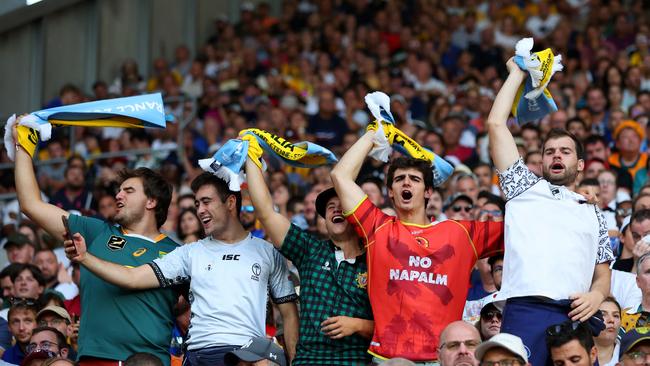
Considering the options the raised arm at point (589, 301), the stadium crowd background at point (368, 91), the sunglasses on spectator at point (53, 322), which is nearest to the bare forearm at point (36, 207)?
the sunglasses on spectator at point (53, 322)

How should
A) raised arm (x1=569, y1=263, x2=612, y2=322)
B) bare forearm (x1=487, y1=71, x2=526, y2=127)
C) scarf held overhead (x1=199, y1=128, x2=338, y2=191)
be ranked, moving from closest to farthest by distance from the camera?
raised arm (x1=569, y1=263, x2=612, y2=322) → bare forearm (x1=487, y1=71, x2=526, y2=127) → scarf held overhead (x1=199, y1=128, x2=338, y2=191)

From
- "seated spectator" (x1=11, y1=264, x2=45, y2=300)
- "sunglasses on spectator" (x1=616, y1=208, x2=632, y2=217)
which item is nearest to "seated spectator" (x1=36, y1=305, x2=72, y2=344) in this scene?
"seated spectator" (x1=11, y1=264, x2=45, y2=300)

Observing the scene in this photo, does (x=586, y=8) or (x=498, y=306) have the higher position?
(x=586, y=8)

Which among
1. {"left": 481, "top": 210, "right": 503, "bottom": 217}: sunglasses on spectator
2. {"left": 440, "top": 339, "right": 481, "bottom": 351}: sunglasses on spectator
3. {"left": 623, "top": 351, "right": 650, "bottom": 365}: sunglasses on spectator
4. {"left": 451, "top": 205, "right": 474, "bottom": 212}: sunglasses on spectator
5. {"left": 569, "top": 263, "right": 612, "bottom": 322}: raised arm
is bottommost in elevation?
{"left": 623, "top": 351, "right": 650, "bottom": 365}: sunglasses on spectator

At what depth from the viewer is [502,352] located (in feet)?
19.8

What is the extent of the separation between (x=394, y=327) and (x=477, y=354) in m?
0.75

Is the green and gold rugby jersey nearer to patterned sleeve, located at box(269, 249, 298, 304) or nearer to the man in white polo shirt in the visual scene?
patterned sleeve, located at box(269, 249, 298, 304)

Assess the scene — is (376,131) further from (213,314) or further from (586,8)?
(586,8)

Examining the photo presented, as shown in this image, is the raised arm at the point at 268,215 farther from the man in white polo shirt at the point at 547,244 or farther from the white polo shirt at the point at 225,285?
the man in white polo shirt at the point at 547,244

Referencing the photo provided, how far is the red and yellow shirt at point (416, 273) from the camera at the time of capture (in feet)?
22.1

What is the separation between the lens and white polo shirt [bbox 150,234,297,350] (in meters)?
7.09

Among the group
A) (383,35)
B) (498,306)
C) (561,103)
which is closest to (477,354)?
(498,306)

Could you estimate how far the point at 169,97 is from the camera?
15.7 m

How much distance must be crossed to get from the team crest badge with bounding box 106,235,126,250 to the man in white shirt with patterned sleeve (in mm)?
273
